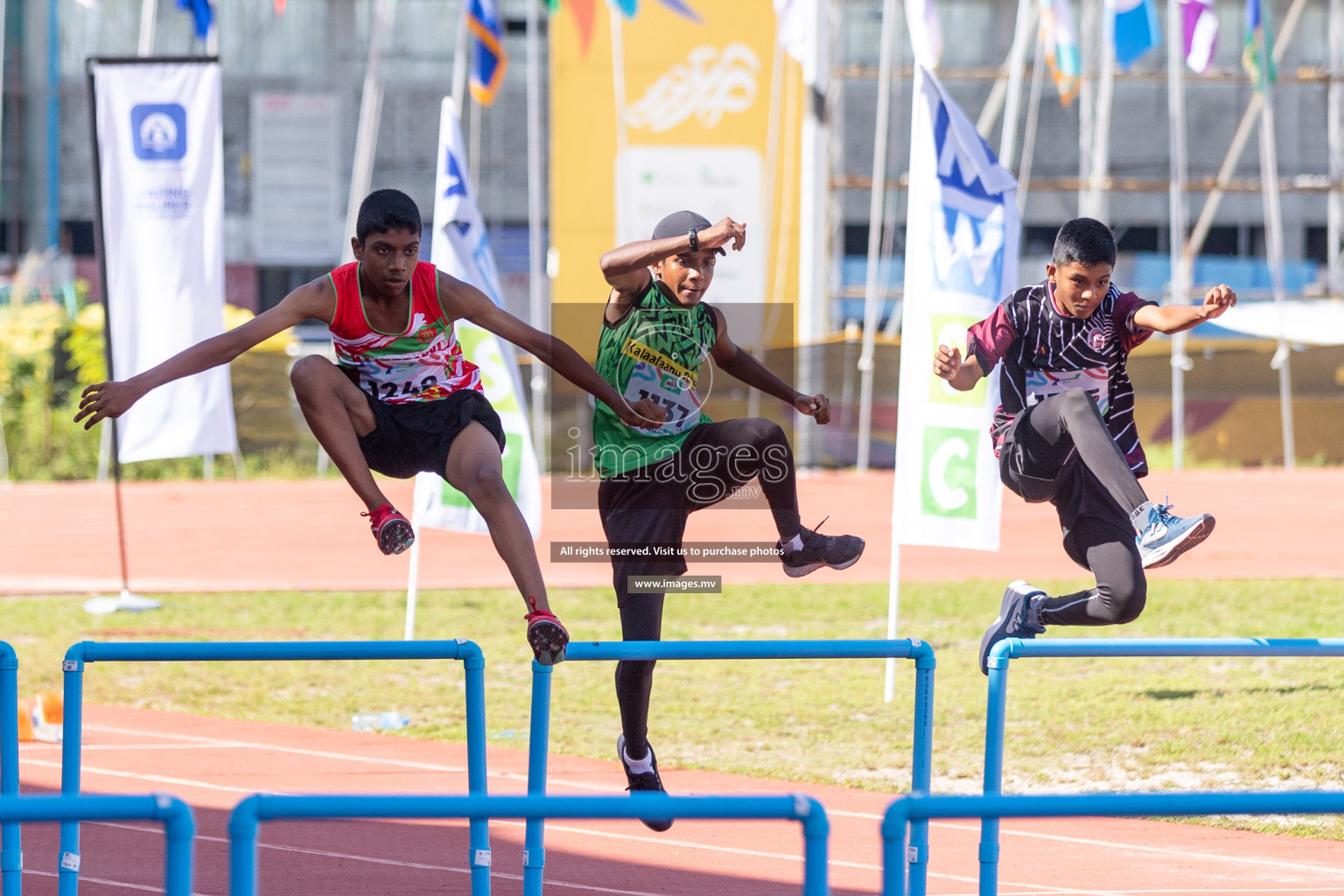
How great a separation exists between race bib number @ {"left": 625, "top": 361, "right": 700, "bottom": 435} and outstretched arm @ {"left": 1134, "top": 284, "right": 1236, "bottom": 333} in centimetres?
144

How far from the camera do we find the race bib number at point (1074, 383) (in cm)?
500

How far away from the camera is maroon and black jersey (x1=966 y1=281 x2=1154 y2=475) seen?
4.97m

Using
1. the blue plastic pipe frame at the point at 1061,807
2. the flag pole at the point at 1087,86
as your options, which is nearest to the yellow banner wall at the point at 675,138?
the flag pole at the point at 1087,86

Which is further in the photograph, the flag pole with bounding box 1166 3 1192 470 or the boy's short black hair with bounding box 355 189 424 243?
the flag pole with bounding box 1166 3 1192 470

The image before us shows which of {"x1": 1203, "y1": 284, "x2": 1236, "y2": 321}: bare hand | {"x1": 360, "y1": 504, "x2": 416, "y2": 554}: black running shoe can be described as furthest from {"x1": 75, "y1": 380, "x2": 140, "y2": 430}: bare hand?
{"x1": 1203, "y1": 284, "x2": 1236, "y2": 321}: bare hand

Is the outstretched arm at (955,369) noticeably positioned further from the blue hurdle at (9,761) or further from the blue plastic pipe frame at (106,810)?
the blue hurdle at (9,761)

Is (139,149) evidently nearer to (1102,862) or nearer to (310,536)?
(310,536)

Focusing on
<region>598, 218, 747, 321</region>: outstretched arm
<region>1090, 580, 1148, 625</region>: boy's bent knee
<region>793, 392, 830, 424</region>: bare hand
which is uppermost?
<region>598, 218, 747, 321</region>: outstretched arm

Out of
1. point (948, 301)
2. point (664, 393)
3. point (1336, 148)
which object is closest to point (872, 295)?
point (948, 301)

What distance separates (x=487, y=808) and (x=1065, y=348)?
106 inches

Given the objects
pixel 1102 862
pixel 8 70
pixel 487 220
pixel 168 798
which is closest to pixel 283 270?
pixel 487 220

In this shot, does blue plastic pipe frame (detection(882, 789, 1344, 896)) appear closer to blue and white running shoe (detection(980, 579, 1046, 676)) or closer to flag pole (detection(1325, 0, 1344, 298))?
blue and white running shoe (detection(980, 579, 1046, 676))

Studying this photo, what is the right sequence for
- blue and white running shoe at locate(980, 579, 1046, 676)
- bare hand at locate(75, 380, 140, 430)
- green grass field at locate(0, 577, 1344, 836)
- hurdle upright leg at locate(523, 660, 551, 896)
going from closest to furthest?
bare hand at locate(75, 380, 140, 430), hurdle upright leg at locate(523, 660, 551, 896), blue and white running shoe at locate(980, 579, 1046, 676), green grass field at locate(0, 577, 1344, 836)

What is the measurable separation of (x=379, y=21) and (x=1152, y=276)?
17827mm
